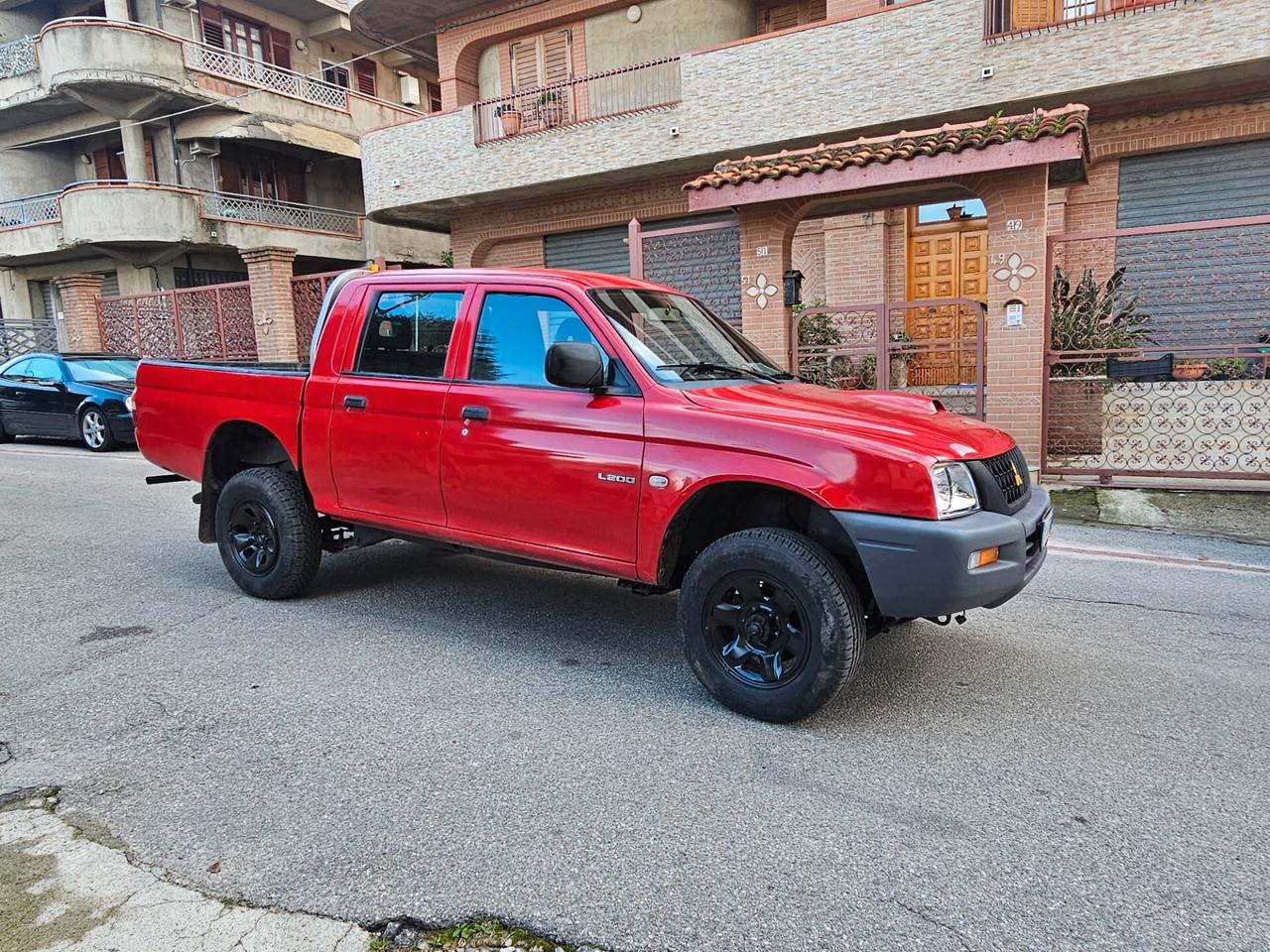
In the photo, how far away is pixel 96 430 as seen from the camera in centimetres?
1312

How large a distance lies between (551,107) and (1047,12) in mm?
9076

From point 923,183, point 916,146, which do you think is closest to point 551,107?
point 923,183

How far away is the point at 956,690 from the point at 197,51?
88.7 ft

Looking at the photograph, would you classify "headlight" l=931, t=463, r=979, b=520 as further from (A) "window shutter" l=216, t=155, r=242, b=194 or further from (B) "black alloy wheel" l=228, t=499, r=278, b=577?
(A) "window shutter" l=216, t=155, r=242, b=194

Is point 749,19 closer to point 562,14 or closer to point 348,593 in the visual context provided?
point 562,14

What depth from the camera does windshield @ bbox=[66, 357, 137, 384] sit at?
13500mm

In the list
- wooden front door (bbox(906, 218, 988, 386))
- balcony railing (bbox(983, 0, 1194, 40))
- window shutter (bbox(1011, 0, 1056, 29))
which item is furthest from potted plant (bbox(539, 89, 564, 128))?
window shutter (bbox(1011, 0, 1056, 29))

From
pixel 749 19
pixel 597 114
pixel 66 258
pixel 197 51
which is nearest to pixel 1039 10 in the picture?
pixel 749 19

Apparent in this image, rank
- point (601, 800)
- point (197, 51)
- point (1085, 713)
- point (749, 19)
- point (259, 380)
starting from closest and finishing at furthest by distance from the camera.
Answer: point (601, 800), point (1085, 713), point (259, 380), point (749, 19), point (197, 51)

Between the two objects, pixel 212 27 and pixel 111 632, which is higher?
pixel 212 27

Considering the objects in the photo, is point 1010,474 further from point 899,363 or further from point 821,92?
point 821,92

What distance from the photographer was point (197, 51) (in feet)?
78.1

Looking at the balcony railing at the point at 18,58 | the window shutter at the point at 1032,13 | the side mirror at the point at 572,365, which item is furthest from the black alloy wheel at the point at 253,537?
the balcony railing at the point at 18,58

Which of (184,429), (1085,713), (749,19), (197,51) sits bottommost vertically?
(1085,713)
